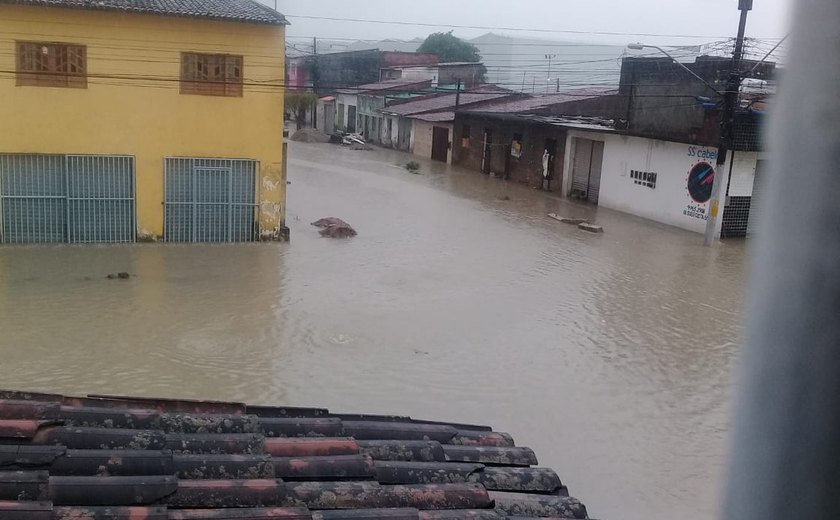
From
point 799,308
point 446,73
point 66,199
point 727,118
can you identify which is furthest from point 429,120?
point 799,308

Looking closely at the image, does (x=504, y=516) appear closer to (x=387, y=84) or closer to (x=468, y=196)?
(x=468, y=196)

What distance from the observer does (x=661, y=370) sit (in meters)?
9.34

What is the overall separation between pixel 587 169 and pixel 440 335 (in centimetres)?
1442

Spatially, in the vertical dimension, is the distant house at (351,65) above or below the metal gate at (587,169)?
above

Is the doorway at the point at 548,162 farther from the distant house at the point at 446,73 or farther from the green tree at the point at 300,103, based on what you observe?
the green tree at the point at 300,103

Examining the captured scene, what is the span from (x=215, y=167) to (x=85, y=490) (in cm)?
1223

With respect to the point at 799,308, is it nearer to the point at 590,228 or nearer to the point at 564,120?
the point at 590,228

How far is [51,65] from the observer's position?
44.3 ft

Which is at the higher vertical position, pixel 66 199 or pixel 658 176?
pixel 658 176

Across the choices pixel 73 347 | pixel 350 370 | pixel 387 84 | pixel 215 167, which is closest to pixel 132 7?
pixel 215 167

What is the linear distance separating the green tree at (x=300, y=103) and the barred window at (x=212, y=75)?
33.5m

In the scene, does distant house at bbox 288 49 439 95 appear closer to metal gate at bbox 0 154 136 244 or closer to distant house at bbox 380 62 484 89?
distant house at bbox 380 62 484 89

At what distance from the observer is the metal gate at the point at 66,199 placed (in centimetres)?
1379

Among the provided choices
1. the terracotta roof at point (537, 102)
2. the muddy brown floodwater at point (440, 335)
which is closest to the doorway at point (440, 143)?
the terracotta roof at point (537, 102)
